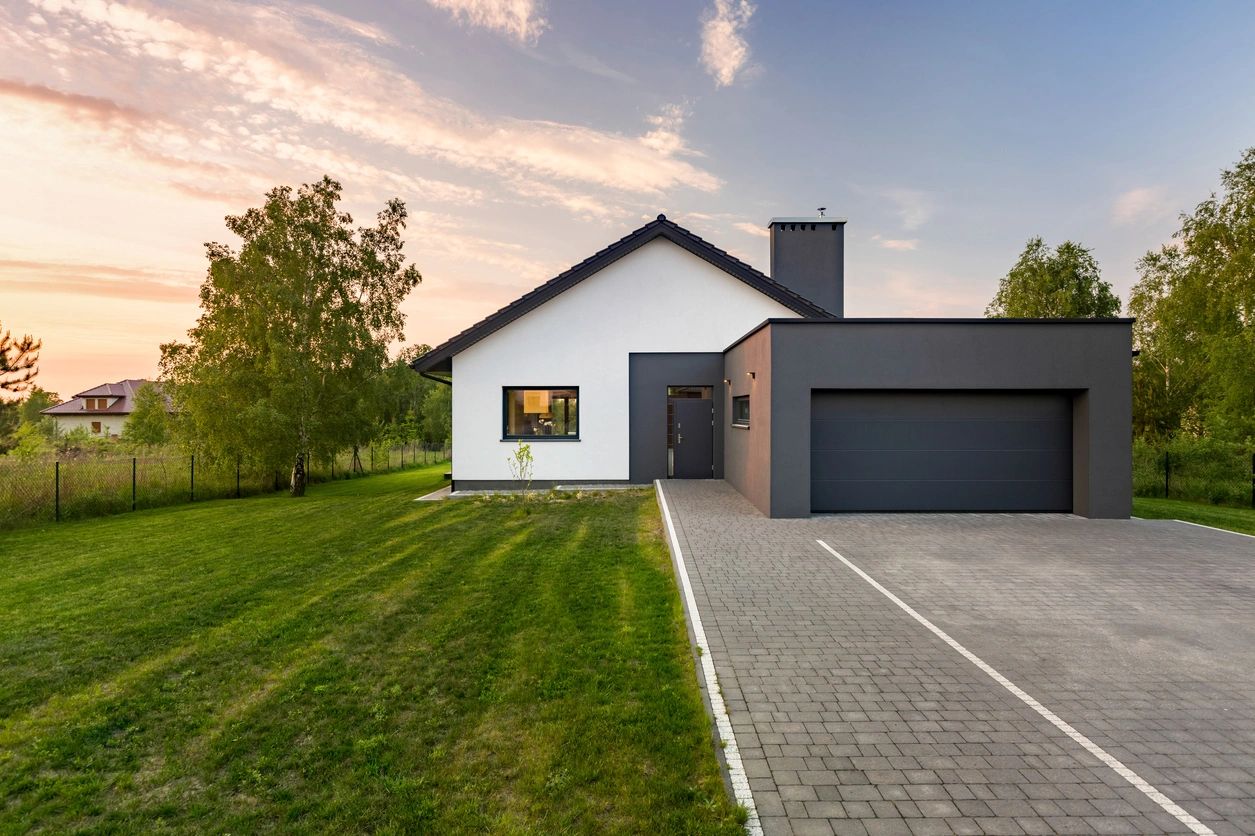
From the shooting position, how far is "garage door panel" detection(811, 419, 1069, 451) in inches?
397

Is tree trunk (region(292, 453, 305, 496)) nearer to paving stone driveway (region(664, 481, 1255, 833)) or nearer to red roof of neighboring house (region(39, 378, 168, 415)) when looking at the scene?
paving stone driveway (region(664, 481, 1255, 833))

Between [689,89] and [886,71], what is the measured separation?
5.79m

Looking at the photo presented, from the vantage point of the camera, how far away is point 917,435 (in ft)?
33.2

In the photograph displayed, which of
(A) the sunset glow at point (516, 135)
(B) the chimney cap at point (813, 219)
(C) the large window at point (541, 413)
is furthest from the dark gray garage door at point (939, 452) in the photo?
(B) the chimney cap at point (813, 219)

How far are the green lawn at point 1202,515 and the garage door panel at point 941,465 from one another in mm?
2269

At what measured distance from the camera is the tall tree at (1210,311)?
18672 millimetres

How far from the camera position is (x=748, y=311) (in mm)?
14094

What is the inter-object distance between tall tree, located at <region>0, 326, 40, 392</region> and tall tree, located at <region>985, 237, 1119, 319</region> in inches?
1551

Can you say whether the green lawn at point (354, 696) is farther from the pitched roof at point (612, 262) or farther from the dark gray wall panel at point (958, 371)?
the pitched roof at point (612, 262)

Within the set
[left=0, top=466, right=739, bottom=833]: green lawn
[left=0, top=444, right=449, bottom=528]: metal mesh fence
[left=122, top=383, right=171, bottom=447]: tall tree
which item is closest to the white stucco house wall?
[left=0, top=444, right=449, bottom=528]: metal mesh fence

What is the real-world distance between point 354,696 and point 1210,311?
1171 inches

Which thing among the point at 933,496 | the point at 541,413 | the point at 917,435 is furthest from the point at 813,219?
the point at 541,413

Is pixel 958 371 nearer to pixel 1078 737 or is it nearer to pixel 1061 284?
pixel 1078 737

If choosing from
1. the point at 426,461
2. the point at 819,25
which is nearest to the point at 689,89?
the point at 819,25
